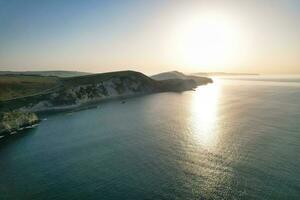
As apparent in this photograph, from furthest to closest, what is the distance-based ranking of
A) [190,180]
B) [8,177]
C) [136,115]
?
[136,115]
[8,177]
[190,180]

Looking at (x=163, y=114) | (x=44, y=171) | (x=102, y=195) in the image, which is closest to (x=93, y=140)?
(x=44, y=171)

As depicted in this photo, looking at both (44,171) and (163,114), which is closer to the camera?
(44,171)

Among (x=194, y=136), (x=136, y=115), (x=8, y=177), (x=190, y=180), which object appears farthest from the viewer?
(x=136, y=115)

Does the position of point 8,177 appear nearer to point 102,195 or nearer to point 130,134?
point 102,195

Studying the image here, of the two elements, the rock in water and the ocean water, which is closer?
the ocean water

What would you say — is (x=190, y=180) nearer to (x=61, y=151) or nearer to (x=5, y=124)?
(x=61, y=151)

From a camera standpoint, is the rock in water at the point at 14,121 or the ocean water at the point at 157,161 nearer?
the ocean water at the point at 157,161

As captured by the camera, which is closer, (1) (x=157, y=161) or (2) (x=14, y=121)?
(1) (x=157, y=161)
